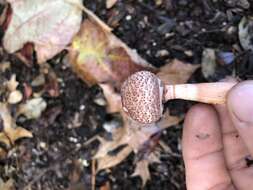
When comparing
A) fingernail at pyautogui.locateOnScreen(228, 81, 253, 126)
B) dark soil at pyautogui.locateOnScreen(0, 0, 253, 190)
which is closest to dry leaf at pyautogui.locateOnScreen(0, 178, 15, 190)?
dark soil at pyautogui.locateOnScreen(0, 0, 253, 190)

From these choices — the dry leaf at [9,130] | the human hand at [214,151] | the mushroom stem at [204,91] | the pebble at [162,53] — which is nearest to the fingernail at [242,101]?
the mushroom stem at [204,91]

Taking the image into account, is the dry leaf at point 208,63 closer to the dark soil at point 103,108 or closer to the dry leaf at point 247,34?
the dark soil at point 103,108

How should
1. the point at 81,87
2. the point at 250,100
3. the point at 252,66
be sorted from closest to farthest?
the point at 250,100 < the point at 252,66 < the point at 81,87

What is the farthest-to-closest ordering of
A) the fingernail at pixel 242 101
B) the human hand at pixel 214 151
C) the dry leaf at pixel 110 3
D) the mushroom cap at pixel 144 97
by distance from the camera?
the dry leaf at pixel 110 3 → the human hand at pixel 214 151 → the mushroom cap at pixel 144 97 → the fingernail at pixel 242 101

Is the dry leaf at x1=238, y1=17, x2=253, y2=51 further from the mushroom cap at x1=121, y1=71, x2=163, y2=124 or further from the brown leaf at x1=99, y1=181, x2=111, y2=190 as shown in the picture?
the brown leaf at x1=99, y1=181, x2=111, y2=190

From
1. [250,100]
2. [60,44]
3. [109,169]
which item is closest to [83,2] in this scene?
[60,44]

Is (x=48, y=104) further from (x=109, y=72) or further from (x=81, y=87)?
(x=109, y=72)
